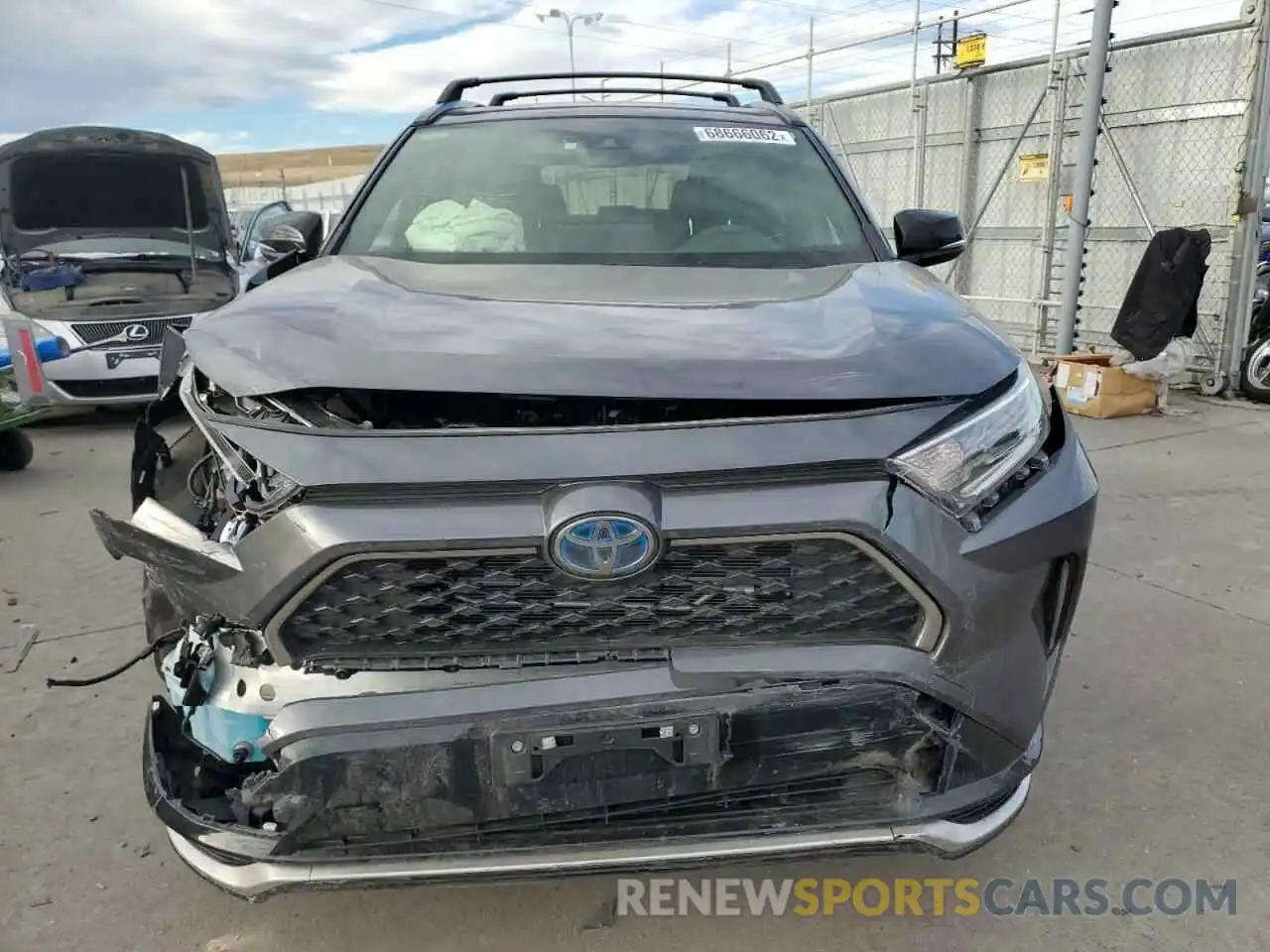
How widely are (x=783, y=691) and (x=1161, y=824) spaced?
1.47 m

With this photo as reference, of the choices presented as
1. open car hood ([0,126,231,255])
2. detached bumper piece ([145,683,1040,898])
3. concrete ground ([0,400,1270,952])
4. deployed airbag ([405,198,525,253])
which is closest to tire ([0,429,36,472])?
concrete ground ([0,400,1270,952])

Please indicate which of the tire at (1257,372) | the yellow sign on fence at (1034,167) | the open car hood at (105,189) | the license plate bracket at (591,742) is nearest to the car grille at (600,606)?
the license plate bracket at (591,742)

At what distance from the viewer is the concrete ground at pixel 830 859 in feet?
7.27

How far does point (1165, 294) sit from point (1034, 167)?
9.13ft

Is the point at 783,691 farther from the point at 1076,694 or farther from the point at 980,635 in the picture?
the point at 1076,694

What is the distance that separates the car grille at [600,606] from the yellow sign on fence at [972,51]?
1021cm

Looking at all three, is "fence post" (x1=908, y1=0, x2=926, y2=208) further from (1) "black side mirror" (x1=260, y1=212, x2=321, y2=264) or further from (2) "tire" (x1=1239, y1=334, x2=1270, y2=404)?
(1) "black side mirror" (x1=260, y1=212, x2=321, y2=264)

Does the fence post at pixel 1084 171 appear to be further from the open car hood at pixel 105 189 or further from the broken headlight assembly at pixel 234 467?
the broken headlight assembly at pixel 234 467

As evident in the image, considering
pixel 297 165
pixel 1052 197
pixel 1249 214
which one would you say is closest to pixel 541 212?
pixel 1249 214

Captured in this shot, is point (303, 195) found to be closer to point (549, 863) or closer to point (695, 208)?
point (695, 208)

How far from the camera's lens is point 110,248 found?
8383 millimetres

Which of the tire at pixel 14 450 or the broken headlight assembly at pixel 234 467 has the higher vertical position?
the broken headlight assembly at pixel 234 467

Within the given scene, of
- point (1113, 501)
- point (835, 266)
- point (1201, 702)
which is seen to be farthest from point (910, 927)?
point (1113, 501)

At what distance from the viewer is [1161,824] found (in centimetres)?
256
